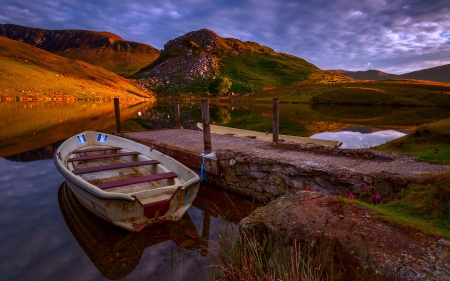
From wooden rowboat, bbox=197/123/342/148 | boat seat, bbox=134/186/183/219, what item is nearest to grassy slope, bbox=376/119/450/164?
wooden rowboat, bbox=197/123/342/148

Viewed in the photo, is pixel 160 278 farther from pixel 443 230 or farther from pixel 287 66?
pixel 287 66

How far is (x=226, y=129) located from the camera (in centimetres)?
1867

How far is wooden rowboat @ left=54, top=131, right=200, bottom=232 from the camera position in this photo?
6.55 meters

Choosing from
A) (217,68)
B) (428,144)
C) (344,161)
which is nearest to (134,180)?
(344,161)

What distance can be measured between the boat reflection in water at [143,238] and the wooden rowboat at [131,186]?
13.4 inches

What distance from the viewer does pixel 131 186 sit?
859cm

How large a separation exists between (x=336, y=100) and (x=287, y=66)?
8796 cm

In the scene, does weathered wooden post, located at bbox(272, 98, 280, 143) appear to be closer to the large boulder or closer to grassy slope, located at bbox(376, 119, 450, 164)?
grassy slope, located at bbox(376, 119, 450, 164)

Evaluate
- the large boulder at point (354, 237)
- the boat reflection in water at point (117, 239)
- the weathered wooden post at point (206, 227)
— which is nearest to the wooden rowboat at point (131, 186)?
the boat reflection in water at point (117, 239)

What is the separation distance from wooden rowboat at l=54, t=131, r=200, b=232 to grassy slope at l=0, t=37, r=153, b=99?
6434 cm

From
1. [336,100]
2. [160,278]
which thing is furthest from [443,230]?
[336,100]

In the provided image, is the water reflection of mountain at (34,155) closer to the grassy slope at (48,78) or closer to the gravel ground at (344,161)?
the gravel ground at (344,161)

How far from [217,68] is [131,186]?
451ft

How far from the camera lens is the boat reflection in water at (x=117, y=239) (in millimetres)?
5766
